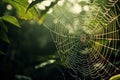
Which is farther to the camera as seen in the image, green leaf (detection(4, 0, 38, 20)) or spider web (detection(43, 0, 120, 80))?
spider web (detection(43, 0, 120, 80))

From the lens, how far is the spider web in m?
2.16

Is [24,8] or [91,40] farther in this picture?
[91,40]

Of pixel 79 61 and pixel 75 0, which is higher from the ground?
pixel 75 0

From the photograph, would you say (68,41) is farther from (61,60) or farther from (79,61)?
(61,60)

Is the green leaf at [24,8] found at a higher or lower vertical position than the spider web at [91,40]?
higher

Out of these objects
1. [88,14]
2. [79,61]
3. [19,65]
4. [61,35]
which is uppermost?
[88,14]

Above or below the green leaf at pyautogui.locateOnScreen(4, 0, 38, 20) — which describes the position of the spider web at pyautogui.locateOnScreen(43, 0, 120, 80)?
below

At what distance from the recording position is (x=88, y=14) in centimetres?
264

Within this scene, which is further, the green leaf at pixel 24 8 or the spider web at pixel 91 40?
the spider web at pixel 91 40

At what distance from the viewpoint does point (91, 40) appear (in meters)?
3.00

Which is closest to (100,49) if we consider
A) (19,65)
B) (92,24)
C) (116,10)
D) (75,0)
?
(92,24)

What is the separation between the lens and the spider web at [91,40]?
216 cm

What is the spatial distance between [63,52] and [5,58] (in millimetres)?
→ 8656

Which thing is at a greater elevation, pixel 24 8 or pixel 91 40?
pixel 24 8
